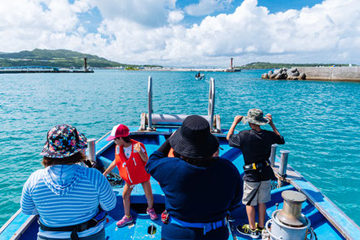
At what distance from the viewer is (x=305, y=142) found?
12945mm

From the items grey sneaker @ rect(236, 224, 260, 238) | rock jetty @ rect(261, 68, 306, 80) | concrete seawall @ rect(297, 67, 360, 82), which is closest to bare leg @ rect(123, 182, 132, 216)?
grey sneaker @ rect(236, 224, 260, 238)

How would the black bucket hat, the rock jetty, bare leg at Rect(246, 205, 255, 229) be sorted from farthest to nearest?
the rock jetty → bare leg at Rect(246, 205, 255, 229) → the black bucket hat

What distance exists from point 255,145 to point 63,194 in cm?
249

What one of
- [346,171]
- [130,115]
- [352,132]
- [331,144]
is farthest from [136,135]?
[352,132]

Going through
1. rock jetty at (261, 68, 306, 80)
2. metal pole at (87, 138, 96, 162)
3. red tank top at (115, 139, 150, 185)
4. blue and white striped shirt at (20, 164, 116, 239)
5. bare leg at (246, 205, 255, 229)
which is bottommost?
bare leg at (246, 205, 255, 229)

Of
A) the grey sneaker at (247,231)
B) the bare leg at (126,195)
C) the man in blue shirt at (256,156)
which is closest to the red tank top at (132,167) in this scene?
the bare leg at (126,195)

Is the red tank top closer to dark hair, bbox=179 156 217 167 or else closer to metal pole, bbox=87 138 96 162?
dark hair, bbox=179 156 217 167

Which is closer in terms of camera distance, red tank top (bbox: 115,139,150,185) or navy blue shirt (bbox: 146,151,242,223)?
navy blue shirt (bbox: 146,151,242,223)

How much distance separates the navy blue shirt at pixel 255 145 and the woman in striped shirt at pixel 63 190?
6.57 ft

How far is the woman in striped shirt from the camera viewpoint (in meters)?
1.89

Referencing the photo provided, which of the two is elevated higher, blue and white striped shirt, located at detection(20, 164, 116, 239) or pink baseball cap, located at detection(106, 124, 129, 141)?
pink baseball cap, located at detection(106, 124, 129, 141)

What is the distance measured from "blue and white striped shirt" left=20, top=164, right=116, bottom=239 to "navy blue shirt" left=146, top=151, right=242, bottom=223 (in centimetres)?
56

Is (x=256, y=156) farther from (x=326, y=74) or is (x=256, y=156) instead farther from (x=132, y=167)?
(x=326, y=74)

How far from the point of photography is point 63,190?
187cm
